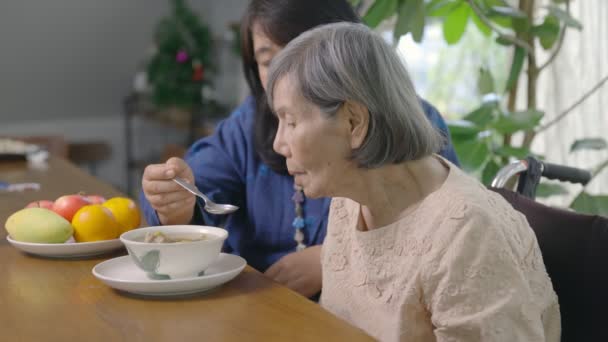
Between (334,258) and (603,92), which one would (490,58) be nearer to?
(603,92)

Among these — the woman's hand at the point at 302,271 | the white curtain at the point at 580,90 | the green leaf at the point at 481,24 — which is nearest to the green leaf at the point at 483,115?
the green leaf at the point at 481,24

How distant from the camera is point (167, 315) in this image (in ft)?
3.49

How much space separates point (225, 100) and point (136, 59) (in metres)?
0.80

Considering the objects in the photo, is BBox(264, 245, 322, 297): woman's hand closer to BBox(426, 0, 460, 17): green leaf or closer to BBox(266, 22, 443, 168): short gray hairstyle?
BBox(266, 22, 443, 168): short gray hairstyle

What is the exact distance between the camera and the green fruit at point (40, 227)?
1.36 meters

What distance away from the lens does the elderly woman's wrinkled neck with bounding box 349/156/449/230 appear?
A: 119cm

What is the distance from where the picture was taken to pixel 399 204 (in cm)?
121

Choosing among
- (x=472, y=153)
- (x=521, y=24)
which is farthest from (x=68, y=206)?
(x=521, y=24)

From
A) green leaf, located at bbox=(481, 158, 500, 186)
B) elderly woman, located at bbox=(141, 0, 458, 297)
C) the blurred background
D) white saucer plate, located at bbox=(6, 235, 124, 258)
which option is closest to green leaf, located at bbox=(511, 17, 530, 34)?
the blurred background

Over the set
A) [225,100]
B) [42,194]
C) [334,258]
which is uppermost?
[334,258]

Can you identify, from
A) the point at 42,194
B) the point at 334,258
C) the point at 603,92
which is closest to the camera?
the point at 334,258

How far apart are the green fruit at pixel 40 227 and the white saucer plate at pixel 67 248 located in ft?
0.05

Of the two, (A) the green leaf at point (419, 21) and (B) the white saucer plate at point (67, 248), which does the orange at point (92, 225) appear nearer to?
(B) the white saucer plate at point (67, 248)

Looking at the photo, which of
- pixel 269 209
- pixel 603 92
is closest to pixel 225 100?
pixel 603 92
